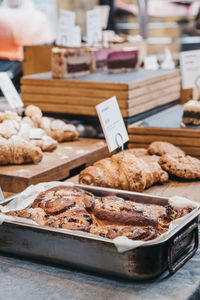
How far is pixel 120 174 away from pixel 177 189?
12.6 inches

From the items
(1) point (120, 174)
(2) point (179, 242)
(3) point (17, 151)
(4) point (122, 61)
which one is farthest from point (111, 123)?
(4) point (122, 61)

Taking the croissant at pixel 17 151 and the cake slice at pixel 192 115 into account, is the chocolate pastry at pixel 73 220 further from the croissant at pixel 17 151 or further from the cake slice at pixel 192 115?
the cake slice at pixel 192 115

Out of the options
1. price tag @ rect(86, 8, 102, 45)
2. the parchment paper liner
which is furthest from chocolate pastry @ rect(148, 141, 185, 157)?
price tag @ rect(86, 8, 102, 45)

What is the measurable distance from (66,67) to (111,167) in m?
1.28

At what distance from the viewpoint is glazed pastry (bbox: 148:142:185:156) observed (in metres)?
2.69

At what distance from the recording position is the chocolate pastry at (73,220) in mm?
1548

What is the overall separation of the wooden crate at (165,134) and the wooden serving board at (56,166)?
0.71ft

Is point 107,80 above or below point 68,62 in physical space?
below

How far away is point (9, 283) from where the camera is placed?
1481 millimetres

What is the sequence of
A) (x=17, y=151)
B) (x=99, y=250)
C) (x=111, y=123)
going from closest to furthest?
1. (x=99, y=250)
2. (x=111, y=123)
3. (x=17, y=151)

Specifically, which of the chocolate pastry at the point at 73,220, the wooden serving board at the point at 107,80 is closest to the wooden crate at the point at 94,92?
the wooden serving board at the point at 107,80

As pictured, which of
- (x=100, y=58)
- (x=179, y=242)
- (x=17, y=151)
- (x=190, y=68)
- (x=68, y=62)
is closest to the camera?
(x=179, y=242)

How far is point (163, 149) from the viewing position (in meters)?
2.71

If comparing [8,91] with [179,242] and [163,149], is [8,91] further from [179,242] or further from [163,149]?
[179,242]
